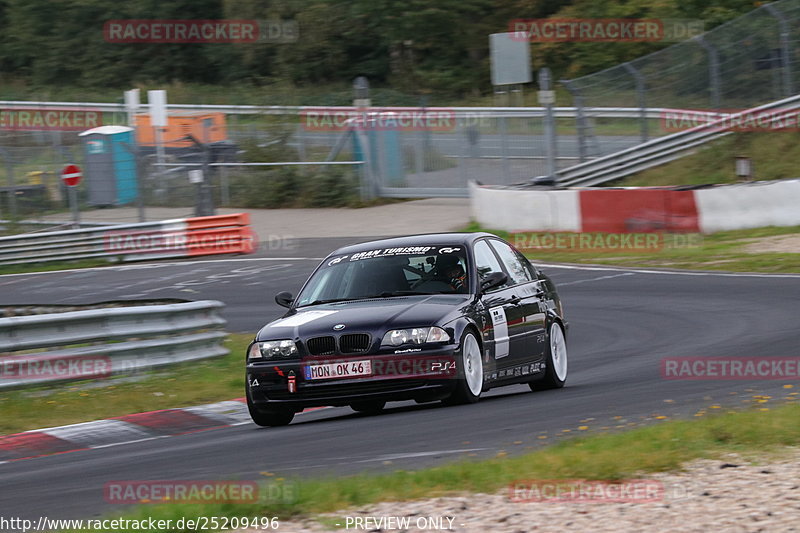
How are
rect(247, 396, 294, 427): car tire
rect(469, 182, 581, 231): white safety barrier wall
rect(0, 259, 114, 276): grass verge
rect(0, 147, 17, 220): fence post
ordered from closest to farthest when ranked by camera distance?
rect(247, 396, 294, 427): car tire < rect(469, 182, 581, 231): white safety barrier wall < rect(0, 259, 114, 276): grass verge < rect(0, 147, 17, 220): fence post

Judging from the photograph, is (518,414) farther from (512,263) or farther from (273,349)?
(512,263)

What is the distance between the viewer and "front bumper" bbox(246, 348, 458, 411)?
29.5 ft

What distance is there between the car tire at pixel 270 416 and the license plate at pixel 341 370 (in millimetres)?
496

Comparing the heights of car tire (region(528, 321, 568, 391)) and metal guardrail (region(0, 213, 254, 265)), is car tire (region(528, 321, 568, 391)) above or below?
below

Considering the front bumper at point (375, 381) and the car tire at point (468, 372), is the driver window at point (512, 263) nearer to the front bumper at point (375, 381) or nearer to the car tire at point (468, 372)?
the car tire at point (468, 372)

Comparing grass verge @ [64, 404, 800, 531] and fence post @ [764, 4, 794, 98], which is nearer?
grass verge @ [64, 404, 800, 531]

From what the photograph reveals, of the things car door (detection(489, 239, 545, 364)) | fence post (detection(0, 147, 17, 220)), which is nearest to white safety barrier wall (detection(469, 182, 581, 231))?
fence post (detection(0, 147, 17, 220))
